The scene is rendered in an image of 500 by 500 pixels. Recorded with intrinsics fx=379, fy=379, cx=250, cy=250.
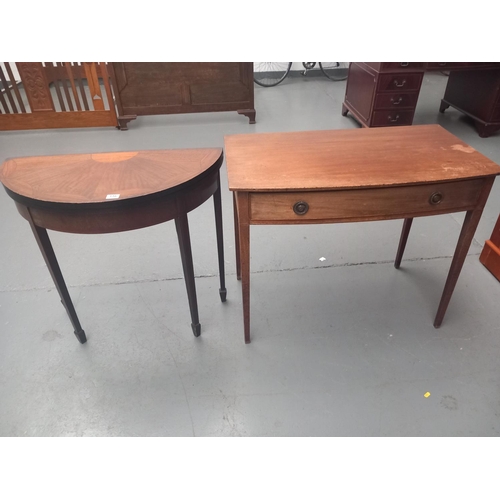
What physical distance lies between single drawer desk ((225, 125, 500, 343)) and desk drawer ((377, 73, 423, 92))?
1978 mm

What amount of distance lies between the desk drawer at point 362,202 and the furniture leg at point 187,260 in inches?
9.8

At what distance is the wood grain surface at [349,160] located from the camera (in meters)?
1.23

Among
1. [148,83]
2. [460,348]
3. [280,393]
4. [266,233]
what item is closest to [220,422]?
[280,393]

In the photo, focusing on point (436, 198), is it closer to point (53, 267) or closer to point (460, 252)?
point (460, 252)

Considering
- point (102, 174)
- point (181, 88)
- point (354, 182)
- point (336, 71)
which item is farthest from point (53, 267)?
point (336, 71)

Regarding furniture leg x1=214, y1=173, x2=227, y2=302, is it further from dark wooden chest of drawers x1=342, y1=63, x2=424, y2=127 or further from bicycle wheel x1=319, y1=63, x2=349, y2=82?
bicycle wheel x1=319, y1=63, x2=349, y2=82

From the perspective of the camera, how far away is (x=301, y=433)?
1324 millimetres

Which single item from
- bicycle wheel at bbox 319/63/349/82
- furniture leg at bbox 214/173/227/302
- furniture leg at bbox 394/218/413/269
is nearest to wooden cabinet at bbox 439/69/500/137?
bicycle wheel at bbox 319/63/349/82

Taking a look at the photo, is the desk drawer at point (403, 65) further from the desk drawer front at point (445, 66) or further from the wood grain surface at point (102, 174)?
the wood grain surface at point (102, 174)

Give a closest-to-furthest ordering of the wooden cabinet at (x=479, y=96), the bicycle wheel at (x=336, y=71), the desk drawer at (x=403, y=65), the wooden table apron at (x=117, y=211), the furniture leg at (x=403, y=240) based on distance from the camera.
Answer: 1. the wooden table apron at (x=117, y=211)
2. the furniture leg at (x=403, y=240)
3. the desk drawer at (x=403, y=65)
4. the wooden cabinet at (x=479, y=96)
5. the bicycle wheel at (x=336, y=71)

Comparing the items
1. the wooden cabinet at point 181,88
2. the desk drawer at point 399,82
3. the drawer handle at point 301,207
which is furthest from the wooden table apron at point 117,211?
the wooden cabinet at point 181,88

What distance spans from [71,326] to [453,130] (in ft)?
12.2

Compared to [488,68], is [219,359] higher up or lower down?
lower down

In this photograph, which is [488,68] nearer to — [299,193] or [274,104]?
[274,104]
